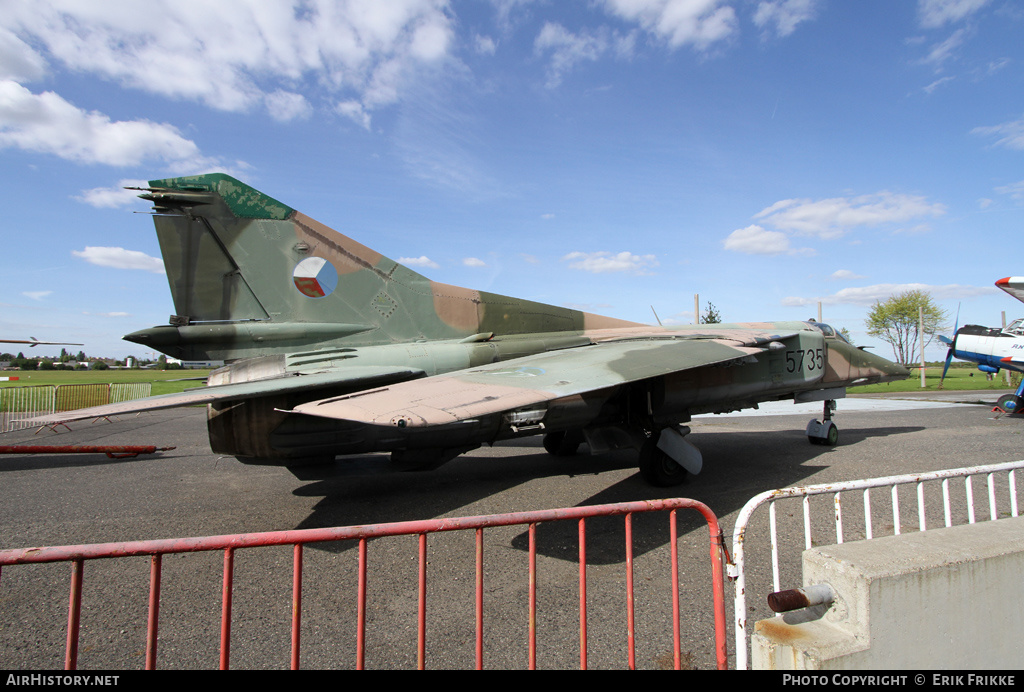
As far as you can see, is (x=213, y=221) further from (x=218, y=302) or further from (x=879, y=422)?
(x=879, y=422)

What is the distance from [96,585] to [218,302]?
3.32 m

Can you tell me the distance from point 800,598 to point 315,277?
5960 millimetres

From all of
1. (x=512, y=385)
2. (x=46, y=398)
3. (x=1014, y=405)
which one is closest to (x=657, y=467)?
(x=512, y=385)

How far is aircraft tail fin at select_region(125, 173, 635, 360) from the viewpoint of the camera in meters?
5.97

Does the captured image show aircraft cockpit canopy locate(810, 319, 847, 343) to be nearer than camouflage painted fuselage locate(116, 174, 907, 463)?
No

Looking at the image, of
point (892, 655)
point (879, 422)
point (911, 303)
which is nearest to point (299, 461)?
point (892, 655)

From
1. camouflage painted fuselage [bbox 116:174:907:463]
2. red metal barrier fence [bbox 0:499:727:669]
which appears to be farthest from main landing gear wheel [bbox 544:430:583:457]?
red metal barrier fence [bbox 0:499:727:669]

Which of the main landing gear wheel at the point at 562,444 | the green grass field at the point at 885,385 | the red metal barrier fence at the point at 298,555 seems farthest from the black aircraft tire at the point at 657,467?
the green grass field at the point at 885,385

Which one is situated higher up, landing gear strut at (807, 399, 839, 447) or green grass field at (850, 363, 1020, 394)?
landing gear strut at (807, 399, 839, 447)

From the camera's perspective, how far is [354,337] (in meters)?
6.39

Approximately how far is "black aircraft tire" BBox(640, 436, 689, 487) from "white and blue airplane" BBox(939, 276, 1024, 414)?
13.8 m

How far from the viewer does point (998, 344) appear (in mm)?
15414

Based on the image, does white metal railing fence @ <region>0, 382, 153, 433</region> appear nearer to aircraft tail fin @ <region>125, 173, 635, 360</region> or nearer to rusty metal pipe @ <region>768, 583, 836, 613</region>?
aircraft tail fin @ <region>125, 173, 635, 360</region>
